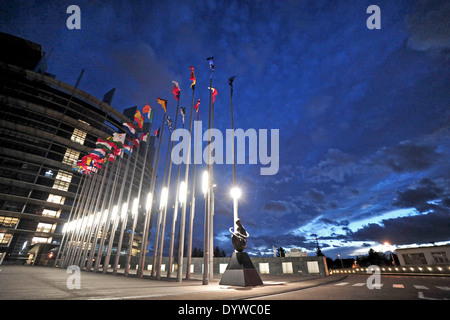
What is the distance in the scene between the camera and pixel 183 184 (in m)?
16.0

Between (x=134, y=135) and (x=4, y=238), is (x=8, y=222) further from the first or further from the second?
(x=134, y=135)

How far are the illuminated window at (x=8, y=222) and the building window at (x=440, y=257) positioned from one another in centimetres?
8758

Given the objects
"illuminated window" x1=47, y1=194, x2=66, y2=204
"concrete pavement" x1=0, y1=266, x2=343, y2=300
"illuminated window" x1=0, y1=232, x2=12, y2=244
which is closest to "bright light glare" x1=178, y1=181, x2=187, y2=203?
"concrete pavement" x1=0, y1=266, x2=343, y2=300

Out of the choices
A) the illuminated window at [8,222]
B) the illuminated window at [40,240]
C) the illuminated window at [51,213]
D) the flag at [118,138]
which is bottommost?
the illuminated window at [40,240]

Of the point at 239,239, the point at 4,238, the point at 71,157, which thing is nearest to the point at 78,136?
the point at 71,157

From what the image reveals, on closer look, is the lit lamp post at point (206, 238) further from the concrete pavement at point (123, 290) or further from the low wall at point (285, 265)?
the low wall at point (285, 265)

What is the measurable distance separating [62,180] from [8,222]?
12.9 metres

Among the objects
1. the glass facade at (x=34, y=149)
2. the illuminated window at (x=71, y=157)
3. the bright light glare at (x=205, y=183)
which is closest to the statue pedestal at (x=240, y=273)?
the bright light glare at (x=205, y=183)

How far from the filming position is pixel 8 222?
42562 millimetres

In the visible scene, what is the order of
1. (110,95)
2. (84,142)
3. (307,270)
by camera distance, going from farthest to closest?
(110,95) → (84,142) → (307,270)

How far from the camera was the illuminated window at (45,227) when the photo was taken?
4534 cm
